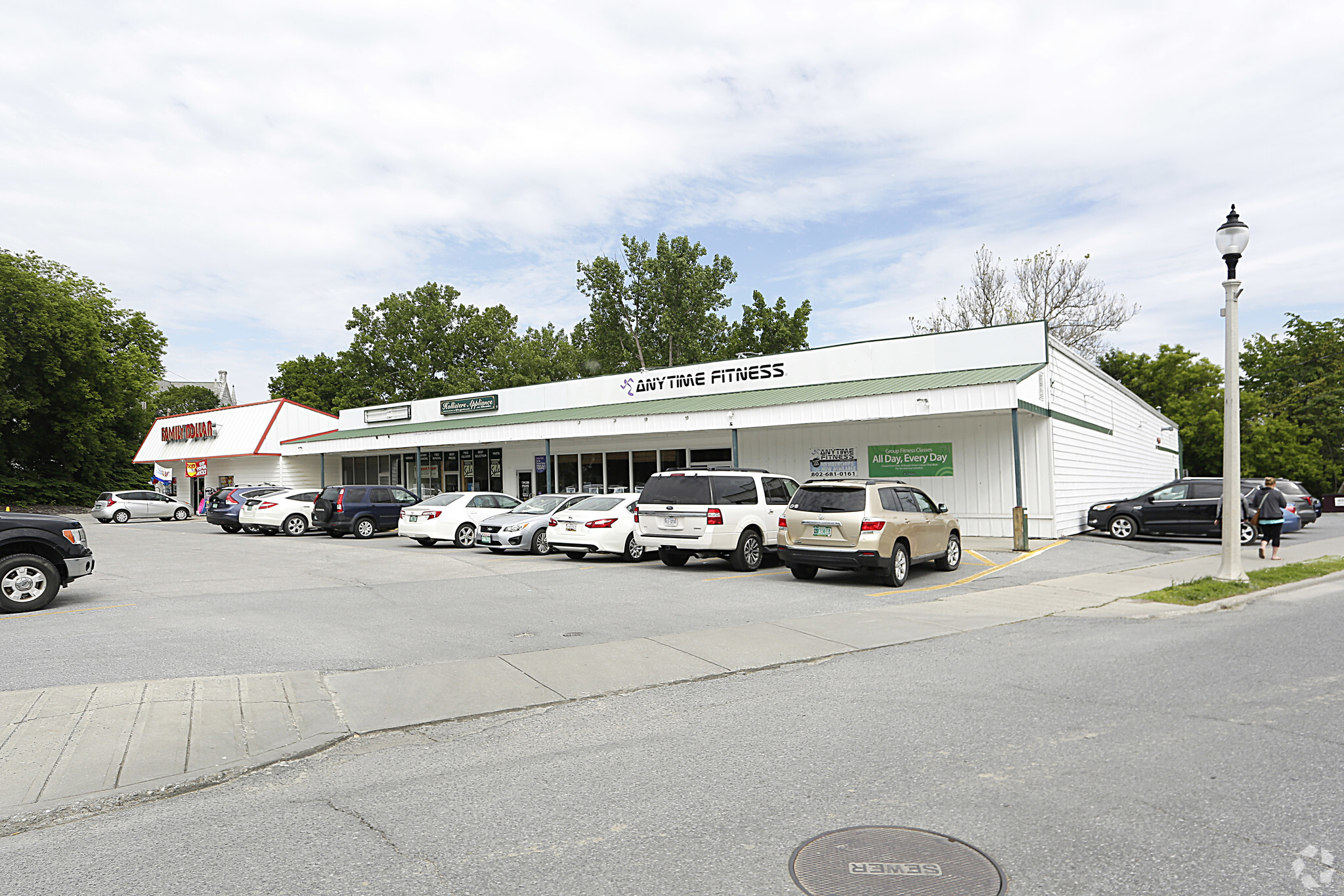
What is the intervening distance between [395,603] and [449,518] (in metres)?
9.45

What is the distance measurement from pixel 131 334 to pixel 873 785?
70.8m

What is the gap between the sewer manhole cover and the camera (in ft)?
11.4

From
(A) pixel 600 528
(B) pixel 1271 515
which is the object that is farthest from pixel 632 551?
(B) pixel 1271 515

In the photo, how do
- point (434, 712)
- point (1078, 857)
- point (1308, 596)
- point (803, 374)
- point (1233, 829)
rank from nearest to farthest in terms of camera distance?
point (1078, 857) → point (1233, 829) → point (434, 712) → point (1308, 596) → point (803, 374)

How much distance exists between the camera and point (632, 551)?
17234 millimetres

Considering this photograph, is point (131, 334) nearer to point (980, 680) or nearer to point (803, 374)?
point (803, 374)

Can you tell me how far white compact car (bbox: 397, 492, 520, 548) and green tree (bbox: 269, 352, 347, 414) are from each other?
5205cm

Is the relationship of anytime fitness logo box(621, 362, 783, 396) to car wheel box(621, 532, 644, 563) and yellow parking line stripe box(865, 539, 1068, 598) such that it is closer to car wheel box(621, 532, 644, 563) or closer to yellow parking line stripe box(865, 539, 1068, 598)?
yellow parking line stripe box(865, 539, 1068, 598)

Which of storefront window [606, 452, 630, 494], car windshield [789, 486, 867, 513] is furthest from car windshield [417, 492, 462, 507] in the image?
car windshield [789, 486, 867, 513]

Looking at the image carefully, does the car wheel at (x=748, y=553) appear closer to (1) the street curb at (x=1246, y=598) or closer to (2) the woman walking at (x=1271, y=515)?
(1) the street curb at (x=1246, y=598)

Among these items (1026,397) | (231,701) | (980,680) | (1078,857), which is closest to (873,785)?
(1078,857)

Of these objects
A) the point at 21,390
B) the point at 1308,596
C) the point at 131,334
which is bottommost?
the point at 1308,596

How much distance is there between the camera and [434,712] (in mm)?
6441

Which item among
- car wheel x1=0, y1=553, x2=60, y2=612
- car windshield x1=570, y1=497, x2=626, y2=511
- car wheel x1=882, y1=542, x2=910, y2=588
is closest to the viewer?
car wheel x1=0, y1=553, x2=60, y2=612
